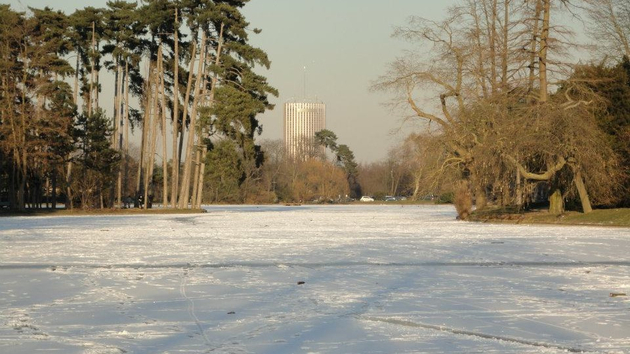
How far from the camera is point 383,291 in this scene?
34.9 feet

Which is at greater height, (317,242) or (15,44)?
(15,44)

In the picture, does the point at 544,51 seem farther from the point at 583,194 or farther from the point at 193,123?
the point at 193,123

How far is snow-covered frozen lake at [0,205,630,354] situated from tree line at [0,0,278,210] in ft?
103

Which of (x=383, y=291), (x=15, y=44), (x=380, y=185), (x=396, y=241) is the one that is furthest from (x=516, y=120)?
(x=380, y=185)

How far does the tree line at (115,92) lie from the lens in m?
46.9

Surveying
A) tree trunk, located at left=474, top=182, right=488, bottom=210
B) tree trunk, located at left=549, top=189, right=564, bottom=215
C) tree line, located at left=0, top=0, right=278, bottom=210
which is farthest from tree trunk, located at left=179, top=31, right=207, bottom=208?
tree trunk, located at left=549, top=189, right=564, bottom=215

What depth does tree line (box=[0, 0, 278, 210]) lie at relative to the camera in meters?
46.9

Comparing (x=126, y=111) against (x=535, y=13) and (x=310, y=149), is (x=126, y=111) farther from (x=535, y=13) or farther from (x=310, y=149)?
(x=310, y=149)

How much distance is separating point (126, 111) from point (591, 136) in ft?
117

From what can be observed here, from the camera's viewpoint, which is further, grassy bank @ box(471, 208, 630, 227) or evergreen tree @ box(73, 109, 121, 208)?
evergreen tree @ box(73, 109, 121, 208)

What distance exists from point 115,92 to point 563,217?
118 ft

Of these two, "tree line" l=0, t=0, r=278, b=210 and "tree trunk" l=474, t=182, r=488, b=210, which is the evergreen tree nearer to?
"tree line" l=0, t=0, r=278, b=210

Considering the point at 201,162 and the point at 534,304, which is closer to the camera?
the point at 534,304

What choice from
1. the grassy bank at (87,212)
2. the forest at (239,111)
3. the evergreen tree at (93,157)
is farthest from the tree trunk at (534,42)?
the evergreen tree at (93,157)
